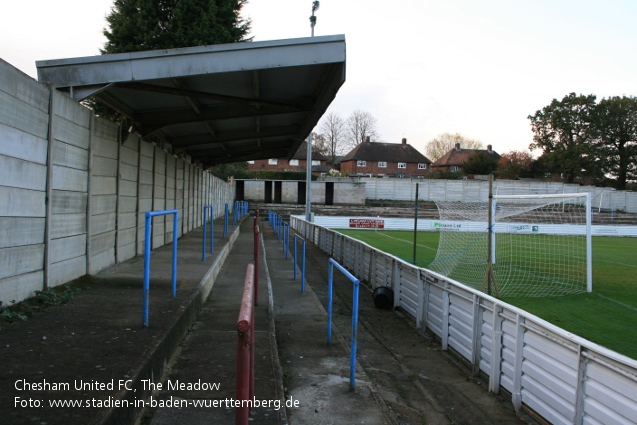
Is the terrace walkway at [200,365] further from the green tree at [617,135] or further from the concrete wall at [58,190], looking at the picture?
the green tree at [617,135]

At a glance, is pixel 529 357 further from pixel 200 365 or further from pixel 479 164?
pixel 479 164

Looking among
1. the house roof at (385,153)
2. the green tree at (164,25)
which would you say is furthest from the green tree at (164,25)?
the house roof at (385,153)

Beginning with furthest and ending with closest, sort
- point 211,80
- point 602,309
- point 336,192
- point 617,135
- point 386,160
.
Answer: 1. point 386,160
2. point 617,135
3. point 336,192
4. point 602,309
5. point 211,80

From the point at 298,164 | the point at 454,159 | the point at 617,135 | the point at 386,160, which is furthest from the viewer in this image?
the point at 454,159

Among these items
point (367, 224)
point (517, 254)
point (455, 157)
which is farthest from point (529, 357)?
point (455, 157)

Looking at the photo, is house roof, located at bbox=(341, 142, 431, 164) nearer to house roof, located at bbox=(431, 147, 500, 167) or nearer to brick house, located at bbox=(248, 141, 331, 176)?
house roof, located at bbox=(431, 147, 500, 167)

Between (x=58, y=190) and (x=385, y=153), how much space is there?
276 ft

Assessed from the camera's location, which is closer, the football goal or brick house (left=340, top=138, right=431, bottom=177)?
the football goal

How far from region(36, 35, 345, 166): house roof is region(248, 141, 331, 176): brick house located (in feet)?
229

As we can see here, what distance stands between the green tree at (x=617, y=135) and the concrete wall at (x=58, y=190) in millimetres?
66653

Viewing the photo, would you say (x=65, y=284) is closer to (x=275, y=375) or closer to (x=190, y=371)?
(x=190, y=371)

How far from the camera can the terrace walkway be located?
146 inches

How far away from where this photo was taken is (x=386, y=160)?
8806cm

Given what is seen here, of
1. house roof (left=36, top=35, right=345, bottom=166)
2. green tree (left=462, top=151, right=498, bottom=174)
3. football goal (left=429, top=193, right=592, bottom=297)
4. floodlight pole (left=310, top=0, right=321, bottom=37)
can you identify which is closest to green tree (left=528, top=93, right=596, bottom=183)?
green tree (left=462, top=151, right=498, bottom=174)
